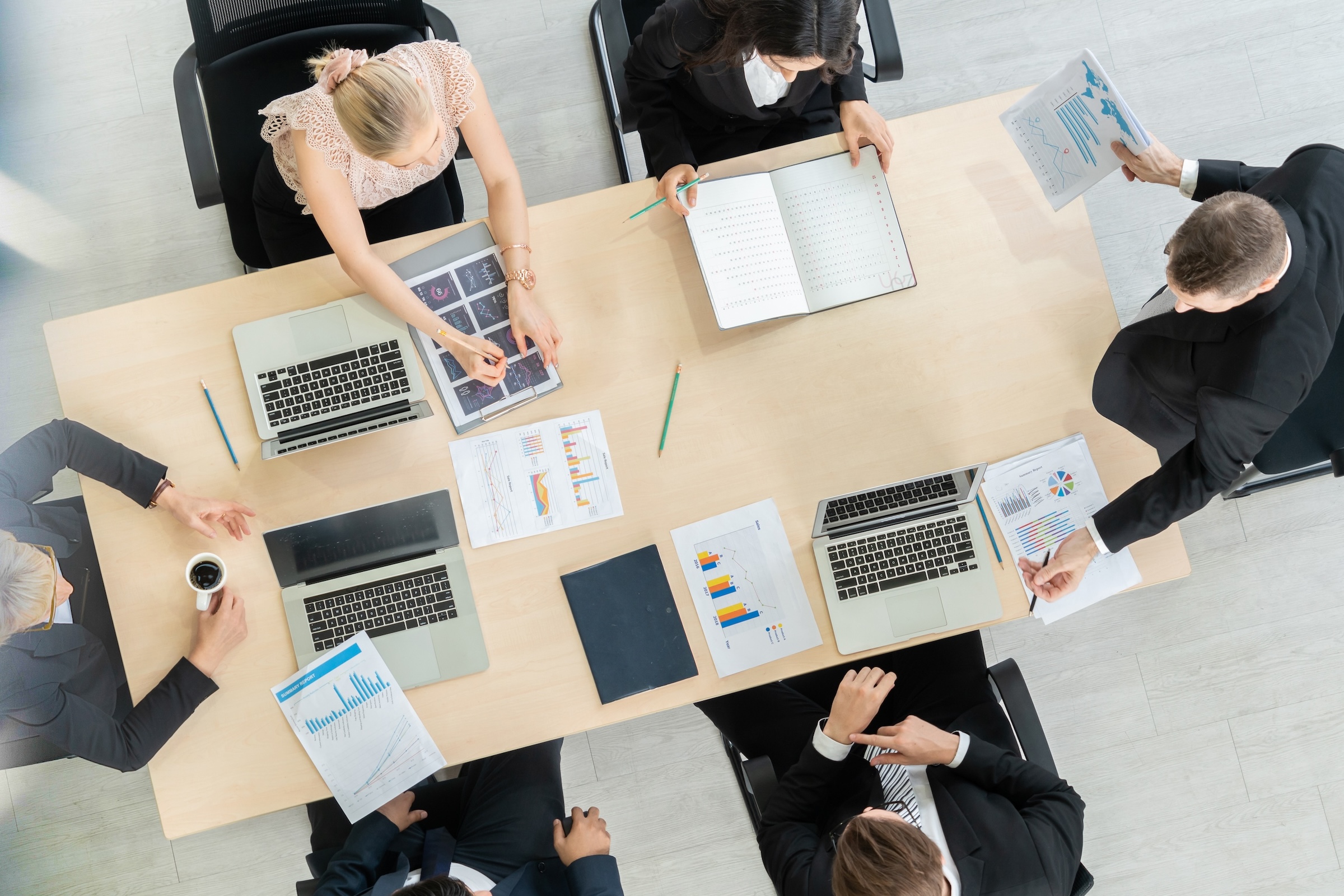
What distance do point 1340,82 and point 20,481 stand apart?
361 cm

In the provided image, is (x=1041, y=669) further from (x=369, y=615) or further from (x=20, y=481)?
(x=20, y=481)

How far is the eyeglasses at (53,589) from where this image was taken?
5.04 ft

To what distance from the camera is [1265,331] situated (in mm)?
1443

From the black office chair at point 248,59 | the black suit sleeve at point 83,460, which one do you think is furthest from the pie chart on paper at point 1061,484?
the black suit sleeve at point 83,460

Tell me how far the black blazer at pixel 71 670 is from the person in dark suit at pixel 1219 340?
1677mm

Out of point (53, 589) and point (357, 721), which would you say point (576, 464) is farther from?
point (53, 589)

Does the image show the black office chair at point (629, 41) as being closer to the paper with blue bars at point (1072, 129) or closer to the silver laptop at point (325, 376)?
the paper with blue bars at point (1072, 129)

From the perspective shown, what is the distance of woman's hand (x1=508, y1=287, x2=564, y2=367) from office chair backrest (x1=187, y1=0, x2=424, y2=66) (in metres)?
0.71

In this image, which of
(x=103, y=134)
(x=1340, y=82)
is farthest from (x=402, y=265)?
(x=1340, y=82)

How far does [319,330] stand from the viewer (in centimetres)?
164

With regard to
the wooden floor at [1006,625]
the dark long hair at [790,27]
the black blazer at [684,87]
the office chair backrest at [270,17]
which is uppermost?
the office chair backrest at [270,17]

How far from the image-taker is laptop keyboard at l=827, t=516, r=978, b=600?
1.61 metres

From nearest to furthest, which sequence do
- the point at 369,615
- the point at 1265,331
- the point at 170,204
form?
the point at 1265,331 → the point at 369,615 → the point at 170,204

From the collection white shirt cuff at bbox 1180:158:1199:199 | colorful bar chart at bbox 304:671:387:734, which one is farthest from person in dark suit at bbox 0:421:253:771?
white shirt cuff at bbox 1180:158:1199:199
